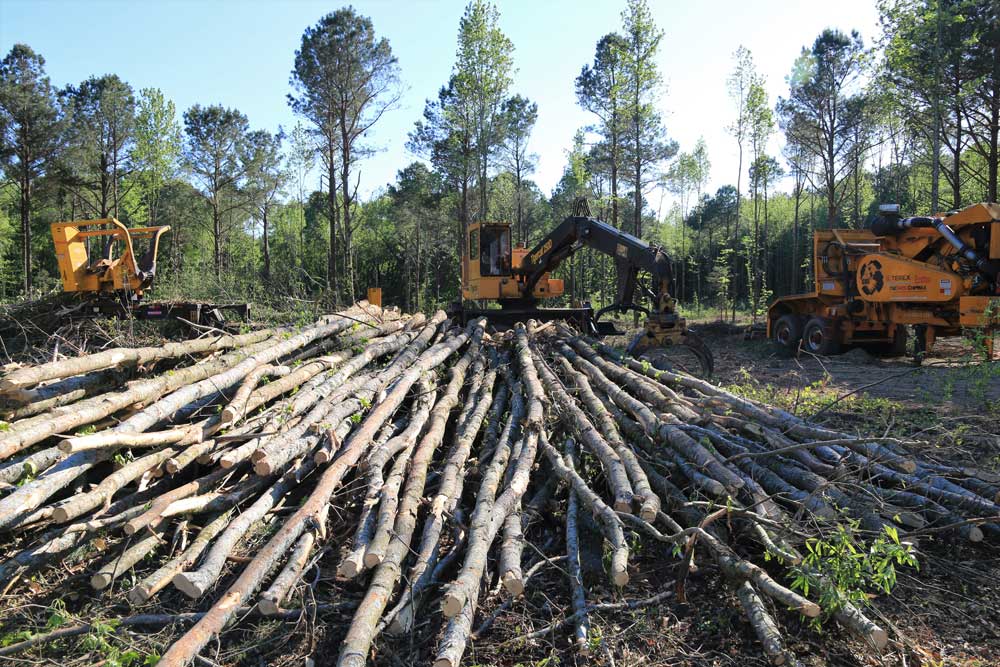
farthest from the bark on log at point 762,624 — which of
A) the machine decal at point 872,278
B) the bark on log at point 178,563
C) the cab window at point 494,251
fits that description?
the machine decal at point 872,278

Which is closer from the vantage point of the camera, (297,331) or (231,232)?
(297,331)

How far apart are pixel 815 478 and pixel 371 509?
3298 mm

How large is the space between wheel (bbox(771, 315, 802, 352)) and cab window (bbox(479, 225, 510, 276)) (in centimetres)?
718

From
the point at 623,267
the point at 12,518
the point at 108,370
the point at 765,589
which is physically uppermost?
the point at 623,267

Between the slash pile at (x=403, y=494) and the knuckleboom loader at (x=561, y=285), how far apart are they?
270 centimetres

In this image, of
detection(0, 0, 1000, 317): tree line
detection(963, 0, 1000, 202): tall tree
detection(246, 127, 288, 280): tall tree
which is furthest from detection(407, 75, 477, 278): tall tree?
detection(963, 0, 1000, 202): tall tree

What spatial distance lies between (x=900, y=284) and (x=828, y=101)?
15.0 meters

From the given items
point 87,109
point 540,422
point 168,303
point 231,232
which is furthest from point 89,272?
point 231,232

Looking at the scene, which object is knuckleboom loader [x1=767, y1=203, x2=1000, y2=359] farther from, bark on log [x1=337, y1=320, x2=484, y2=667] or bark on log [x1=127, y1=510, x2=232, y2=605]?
bark on log [x1=127, y1=510, x2=232, y2=605]

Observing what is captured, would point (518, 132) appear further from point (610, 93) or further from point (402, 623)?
point (402, 623)

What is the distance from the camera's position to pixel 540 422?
19.1ft

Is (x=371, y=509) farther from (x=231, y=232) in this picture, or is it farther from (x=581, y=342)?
(x=231, y=232)

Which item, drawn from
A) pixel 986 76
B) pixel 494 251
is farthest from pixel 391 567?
pixel 986 76

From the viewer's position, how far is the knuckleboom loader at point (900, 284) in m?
11.0
